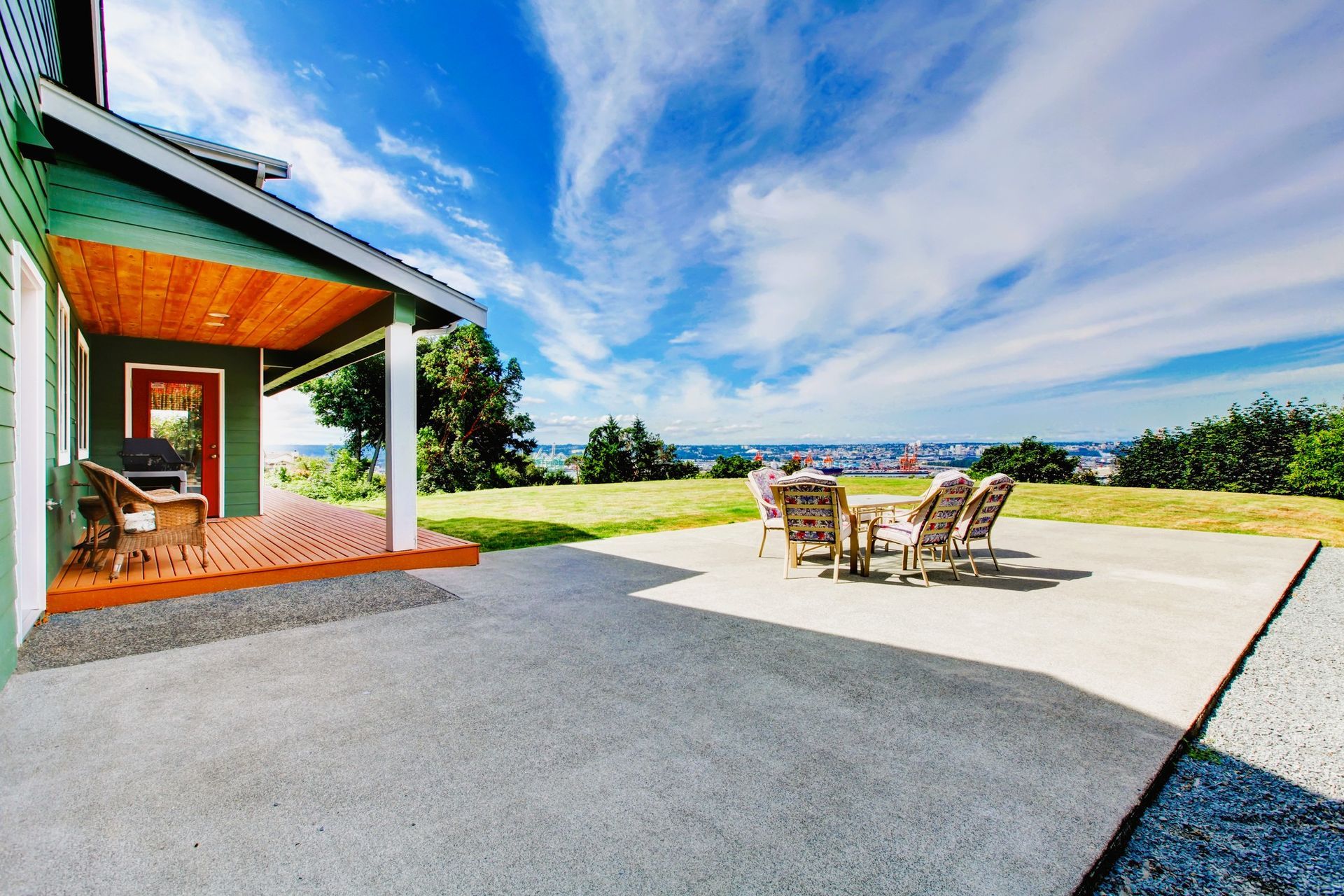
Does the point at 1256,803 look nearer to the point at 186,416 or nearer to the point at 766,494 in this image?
the point at 766,494

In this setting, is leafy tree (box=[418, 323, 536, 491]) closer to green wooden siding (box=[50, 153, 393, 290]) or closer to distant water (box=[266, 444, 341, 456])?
distant water (box=[266, 444, 341, 456])

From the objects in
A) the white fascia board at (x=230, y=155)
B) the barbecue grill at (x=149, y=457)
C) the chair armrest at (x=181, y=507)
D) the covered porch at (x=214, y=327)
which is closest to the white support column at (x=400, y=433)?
the covered porch at (x=214, y=327)

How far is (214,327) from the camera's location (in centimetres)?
729

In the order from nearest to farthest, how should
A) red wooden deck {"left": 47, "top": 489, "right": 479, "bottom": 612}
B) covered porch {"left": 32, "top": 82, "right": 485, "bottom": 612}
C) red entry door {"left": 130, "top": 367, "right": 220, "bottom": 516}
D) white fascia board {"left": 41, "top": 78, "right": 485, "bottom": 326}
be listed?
white fascia board {"left": 41, "top": 78, "right": 485, "bottom": 326}
covered porch {"left": 32, "top": 82, "right": 485, "bottom": 612}
red wooden deck {"left": 47, "top": 489, "right": 479, "bottom": 612}
red entry door {"left": 130, "top": 367, "right": 220, "bottom": 516}

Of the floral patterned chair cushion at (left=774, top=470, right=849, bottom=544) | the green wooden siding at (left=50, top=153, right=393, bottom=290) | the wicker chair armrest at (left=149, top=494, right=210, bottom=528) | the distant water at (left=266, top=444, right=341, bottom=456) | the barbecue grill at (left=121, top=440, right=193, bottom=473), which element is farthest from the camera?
the distant water at (left=266, top=444, right=341, bottom=456)

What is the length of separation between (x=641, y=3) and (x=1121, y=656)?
1211 cm

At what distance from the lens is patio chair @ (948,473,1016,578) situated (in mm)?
5637

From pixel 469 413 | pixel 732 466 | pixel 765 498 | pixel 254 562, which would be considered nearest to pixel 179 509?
pixel 254 562

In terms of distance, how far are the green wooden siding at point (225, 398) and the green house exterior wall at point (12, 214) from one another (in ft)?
14.9

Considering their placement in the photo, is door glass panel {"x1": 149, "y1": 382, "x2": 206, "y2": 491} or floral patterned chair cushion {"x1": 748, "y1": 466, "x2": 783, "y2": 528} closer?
floral patterned chair cushion {"x1": 748, "y1": 466, "x2": 783, "y2": 528}

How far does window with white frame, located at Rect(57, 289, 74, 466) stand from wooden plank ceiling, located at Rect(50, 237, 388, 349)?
248mm

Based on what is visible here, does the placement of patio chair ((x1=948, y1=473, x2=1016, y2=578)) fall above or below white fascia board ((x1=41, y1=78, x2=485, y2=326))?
below

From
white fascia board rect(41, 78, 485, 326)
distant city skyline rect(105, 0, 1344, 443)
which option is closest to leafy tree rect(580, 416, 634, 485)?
distant city skyline rect(105, 0, 1344, 443)

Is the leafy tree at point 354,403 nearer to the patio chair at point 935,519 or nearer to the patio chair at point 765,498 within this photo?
the patio chair at point 765,498
